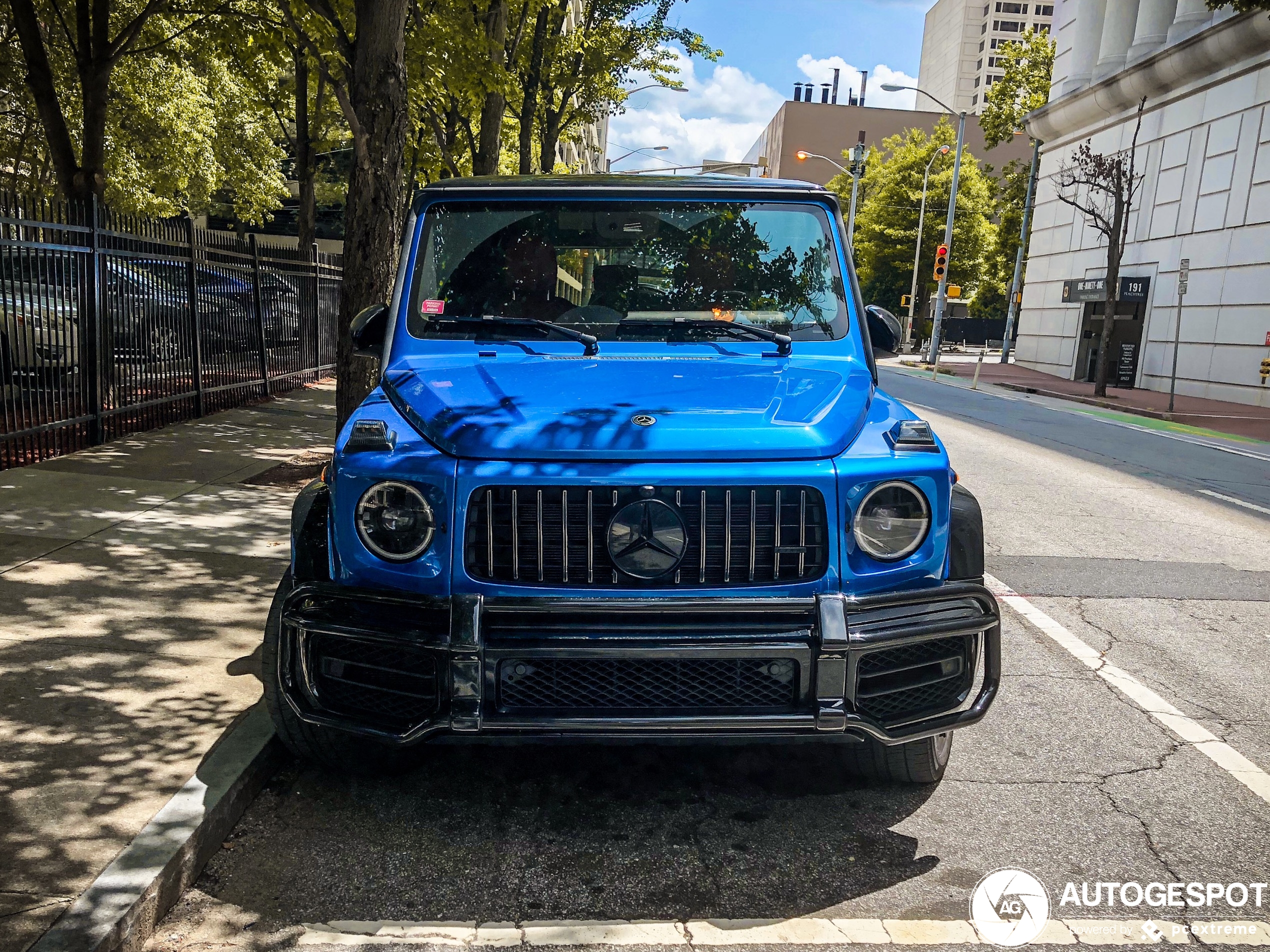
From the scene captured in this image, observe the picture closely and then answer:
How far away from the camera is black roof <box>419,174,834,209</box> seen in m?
4.33

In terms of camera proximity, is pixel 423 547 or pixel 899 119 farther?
pixel 899 119

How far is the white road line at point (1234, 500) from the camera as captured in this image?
34.4 ft

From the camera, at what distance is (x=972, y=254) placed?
66.7 m

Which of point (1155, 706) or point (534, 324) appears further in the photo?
Answer: point (1155, 706)

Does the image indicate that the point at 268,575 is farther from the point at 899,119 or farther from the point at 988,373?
the point at 899,119

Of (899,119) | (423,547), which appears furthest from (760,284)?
(899,119)

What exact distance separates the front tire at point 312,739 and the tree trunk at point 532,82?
19.0 meters

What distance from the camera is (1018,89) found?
156 feet

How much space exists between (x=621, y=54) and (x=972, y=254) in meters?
47.5

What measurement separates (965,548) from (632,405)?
1.17m

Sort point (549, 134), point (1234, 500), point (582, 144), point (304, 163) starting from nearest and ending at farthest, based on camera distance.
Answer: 1. point (1234, 500)
2. point (304, 163)
3. point (549, 134)
4. point (582, 144)

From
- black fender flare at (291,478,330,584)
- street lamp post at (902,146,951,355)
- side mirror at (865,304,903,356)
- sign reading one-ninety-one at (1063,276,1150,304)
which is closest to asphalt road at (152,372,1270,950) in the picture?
black fender flare at (291,478,330,584)
